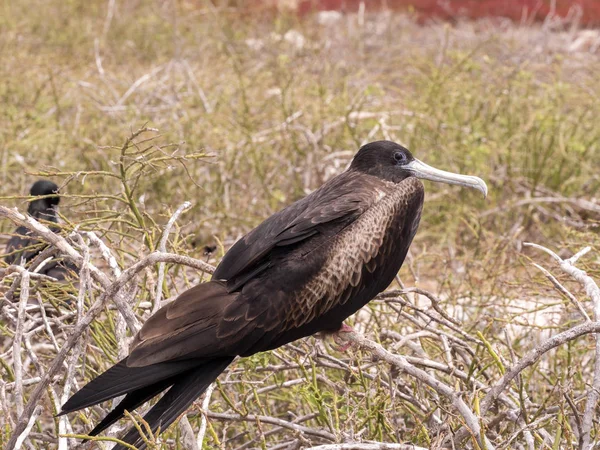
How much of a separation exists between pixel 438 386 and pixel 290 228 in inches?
22.2

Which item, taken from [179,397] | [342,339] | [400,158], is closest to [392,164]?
[400,158]

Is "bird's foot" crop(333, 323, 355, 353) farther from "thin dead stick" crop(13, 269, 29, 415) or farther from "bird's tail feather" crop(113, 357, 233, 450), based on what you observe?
"thin dead stick" crop(13, 269, 29, 415)

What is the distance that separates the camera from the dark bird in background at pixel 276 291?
1894 millimetres

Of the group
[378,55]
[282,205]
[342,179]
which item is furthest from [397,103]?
[342,179]

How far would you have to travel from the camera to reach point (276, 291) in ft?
6.93

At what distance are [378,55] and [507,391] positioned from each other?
5690mm

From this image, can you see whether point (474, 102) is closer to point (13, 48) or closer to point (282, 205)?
point (282, 205)

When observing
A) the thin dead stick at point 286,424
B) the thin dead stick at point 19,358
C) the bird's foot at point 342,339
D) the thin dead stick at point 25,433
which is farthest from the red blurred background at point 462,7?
the thin dead stick at point 25,433

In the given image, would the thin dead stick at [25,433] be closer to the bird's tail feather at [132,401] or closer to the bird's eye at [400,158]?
the bird's tail feather at [132,401]

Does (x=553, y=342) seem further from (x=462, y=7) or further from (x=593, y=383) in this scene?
(x=462, y=7)

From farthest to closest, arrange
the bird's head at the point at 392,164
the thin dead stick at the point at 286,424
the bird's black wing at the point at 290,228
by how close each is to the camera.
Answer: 1. the bird's head at the point at 392,164
2. the bird's black wing at the point at 290,228
3. the thin dead stick at the point at 286,424

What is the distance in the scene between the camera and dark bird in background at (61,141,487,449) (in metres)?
1.89

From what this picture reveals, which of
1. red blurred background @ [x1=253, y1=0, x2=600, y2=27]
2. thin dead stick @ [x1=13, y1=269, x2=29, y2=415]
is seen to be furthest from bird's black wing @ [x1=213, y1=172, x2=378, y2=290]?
red blurred background @ [x1=253, y1=0, x2=600, y2=27]

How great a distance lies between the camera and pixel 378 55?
759 cm
